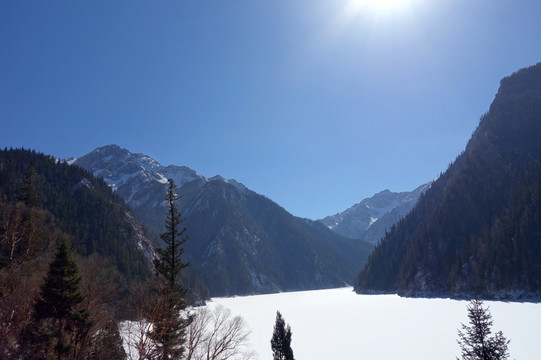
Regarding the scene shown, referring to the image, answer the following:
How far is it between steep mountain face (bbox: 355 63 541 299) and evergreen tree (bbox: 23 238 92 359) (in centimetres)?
10643

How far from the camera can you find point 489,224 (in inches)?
5187

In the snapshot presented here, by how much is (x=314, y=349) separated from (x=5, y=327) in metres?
33.0

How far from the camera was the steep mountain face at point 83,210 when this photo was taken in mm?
109250

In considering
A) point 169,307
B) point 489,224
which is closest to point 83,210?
point 169,307

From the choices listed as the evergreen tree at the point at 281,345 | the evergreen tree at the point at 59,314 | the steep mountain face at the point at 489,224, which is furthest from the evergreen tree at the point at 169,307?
the steep mountain face at the point at 489,224

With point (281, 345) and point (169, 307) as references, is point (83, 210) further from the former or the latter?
point (169, 307)

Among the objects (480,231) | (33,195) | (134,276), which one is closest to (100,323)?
(33,195)

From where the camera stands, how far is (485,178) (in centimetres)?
14662

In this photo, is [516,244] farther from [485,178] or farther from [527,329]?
[527,329]

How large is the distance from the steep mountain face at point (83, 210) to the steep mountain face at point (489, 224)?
4368 inches

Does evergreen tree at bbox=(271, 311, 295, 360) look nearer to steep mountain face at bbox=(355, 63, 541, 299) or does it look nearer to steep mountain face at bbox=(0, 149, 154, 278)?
steep mountain face at bbox=(0, 149, 154, 278)

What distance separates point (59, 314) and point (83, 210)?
121 m

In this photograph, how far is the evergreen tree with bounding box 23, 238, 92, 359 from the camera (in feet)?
71.2

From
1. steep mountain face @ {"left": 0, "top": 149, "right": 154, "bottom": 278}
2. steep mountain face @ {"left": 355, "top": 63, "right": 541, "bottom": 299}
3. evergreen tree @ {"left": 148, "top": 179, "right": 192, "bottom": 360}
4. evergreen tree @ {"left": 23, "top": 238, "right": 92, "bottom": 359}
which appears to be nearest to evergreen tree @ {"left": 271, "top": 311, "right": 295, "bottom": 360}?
evergreen tree @ {"left": 148, "top": 179, "right": 192, "bottom": 360}
